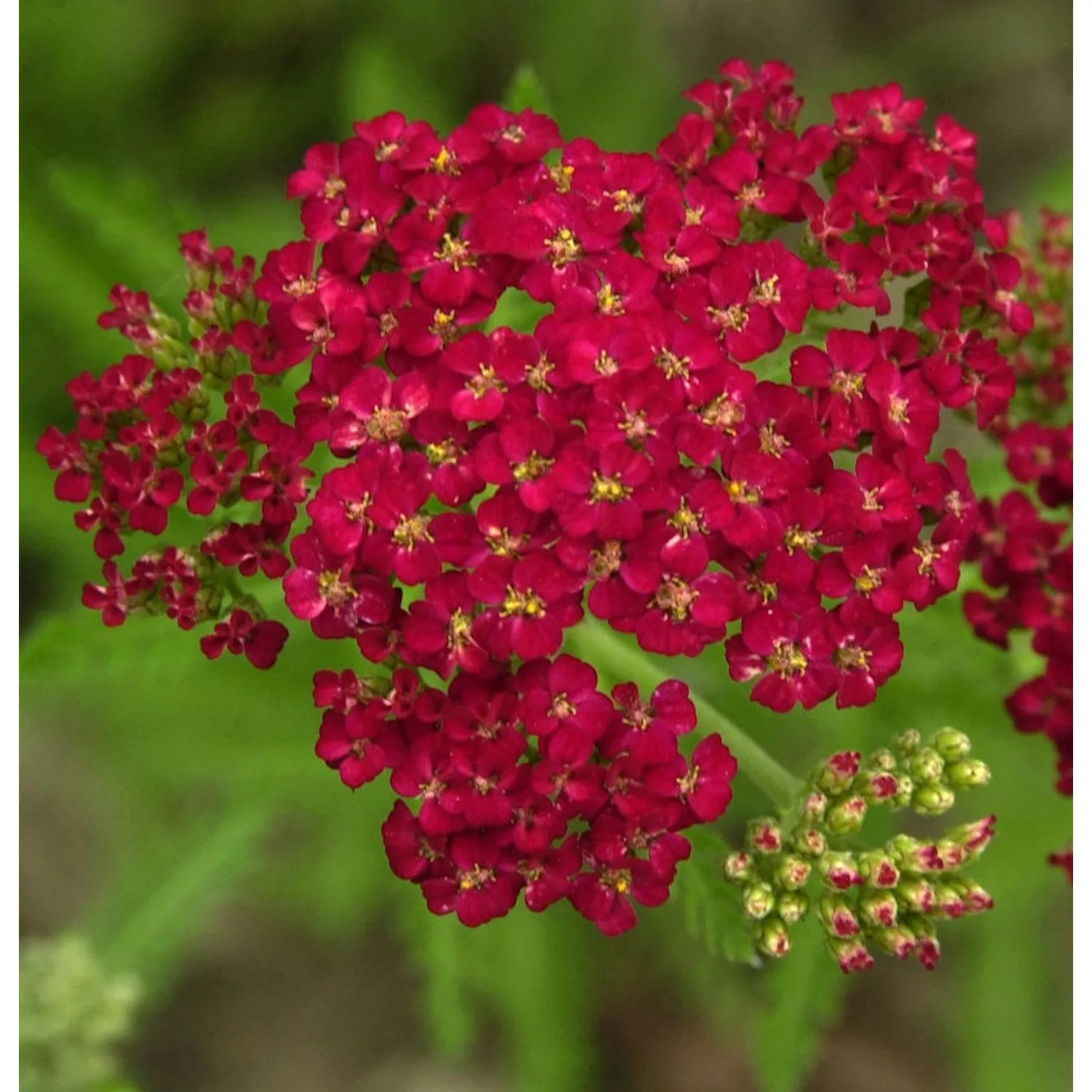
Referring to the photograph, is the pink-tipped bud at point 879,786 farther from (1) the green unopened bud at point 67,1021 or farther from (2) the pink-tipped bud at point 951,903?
(1) the green unopened bud at point 67,1021

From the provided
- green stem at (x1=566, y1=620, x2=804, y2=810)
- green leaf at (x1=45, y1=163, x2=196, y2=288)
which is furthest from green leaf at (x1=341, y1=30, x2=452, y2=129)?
green stem at (x1=566, y1=620, x2=804, y2=810)

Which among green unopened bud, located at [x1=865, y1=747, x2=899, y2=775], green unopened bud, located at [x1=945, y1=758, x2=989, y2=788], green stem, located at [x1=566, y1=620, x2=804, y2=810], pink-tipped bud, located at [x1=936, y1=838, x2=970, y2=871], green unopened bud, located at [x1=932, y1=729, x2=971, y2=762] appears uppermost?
green stem, located at [x1=566, y1=620, x2=804, y2=810]

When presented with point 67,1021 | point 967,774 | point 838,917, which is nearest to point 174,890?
point 67,1021

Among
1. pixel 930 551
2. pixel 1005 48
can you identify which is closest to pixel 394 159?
pixel 930 551

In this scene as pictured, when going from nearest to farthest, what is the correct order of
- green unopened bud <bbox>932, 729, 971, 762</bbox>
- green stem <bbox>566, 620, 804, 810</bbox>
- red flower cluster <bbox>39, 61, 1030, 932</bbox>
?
red flower cluster <bbox>39, 61, 1030, 932</bbox>
green unopened bud <bbox>932, 729, 971, 762</bbox>
green stem <bbox>566, 620, 804, 810</bbox>

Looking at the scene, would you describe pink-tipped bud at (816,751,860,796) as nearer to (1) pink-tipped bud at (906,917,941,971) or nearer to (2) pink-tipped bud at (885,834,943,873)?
(2) pink-tipped bud at (885,834,943,873)

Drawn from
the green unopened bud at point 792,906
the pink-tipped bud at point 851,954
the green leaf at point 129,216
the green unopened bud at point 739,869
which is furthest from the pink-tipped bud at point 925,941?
the green leaf at point 129,216

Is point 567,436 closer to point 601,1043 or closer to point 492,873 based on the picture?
point 492,873
